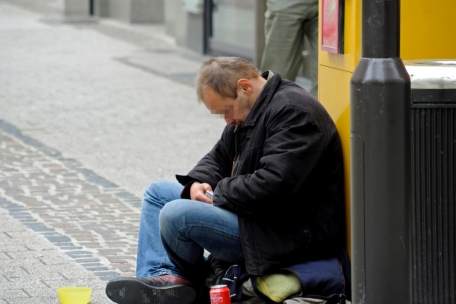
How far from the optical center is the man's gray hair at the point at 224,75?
3.72m

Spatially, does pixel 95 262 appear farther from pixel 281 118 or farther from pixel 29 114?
pixel 29 114

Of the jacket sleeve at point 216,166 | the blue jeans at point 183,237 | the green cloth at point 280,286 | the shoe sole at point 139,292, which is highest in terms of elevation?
the jacket sleeve at point 216,166

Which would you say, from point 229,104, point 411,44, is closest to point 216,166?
point 229,104

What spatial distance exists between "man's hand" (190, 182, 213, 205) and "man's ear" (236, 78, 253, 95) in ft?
1.55

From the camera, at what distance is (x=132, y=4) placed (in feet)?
55.1

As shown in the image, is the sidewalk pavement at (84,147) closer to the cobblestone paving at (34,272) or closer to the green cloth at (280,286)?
the cobblestone paving at (34,272)

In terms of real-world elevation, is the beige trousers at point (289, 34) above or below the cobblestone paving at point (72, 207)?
above

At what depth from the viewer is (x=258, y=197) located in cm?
357

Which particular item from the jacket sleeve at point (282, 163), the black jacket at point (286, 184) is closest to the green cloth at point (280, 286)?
the black jacket at point (286, 184)

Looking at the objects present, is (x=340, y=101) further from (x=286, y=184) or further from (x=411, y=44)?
(x=286, y=184)

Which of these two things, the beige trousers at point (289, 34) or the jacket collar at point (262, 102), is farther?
the beige trousers at point (289, 34)

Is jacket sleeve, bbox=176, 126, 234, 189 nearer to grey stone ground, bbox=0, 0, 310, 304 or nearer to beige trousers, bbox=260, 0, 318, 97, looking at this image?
grey stone ground, bbox=0, 0, 310, 304

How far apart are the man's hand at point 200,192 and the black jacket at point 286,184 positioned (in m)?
0.12

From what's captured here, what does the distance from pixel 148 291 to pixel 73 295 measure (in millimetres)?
354
